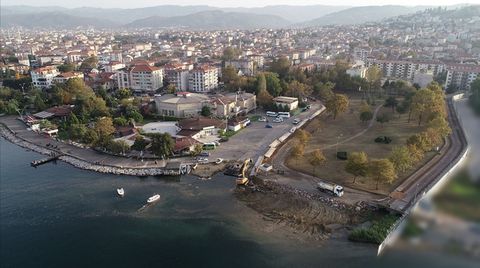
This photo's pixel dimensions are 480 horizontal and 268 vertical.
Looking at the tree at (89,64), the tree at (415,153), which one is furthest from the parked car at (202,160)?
the tree at (89,64)

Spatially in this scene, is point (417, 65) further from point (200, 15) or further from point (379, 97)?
point (200, 15)

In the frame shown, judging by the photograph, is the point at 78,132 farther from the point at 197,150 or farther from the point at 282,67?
the point at 282,67

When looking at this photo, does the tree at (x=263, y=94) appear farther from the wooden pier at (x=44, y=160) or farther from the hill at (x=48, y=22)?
the hill at (x=48, y=22)

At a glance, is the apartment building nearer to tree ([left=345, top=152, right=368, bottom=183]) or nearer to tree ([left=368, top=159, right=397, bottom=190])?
tree ([left=345, top=152, right=368, bottom=183])

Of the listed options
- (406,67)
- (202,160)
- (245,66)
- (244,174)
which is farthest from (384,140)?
(245,66)

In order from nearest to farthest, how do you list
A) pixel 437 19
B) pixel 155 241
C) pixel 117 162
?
pixel 155 241 < pixel 117 162 < pixel 437 19

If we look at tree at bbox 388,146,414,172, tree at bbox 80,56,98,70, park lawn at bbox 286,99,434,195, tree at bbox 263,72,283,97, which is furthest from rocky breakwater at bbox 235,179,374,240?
tree at bbox 80,56,98,70

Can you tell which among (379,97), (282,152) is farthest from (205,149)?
(379,97)
